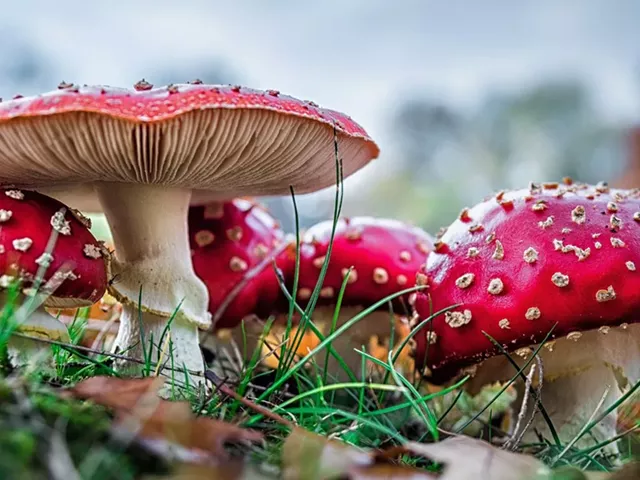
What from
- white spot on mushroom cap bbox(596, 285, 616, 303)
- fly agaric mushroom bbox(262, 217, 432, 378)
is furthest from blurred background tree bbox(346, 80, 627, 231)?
white spot on mushroom cap bbox(596, 285, 616, 303)

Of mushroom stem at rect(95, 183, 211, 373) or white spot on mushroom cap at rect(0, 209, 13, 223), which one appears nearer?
white spot on mushroom cap at rect(0, 209, 13, 223)

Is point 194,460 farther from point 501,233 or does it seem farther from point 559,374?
point 559,374

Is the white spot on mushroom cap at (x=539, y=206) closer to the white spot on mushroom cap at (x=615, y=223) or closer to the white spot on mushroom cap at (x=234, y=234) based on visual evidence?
the white spot on mushroom cap at (x=615, y=223)

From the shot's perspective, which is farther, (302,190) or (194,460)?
(302,190)

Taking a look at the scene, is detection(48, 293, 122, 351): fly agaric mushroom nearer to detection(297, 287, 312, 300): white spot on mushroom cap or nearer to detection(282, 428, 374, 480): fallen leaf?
detection(297, 287, 312, 300): white spot on mushroom cap

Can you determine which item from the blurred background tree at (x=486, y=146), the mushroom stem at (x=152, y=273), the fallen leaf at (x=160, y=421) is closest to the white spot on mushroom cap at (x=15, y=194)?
the mushroom stem at (x=152, y=273)

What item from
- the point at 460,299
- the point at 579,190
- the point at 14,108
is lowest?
the point at 460,299

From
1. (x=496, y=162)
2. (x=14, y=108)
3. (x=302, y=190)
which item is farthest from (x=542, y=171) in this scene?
(x=14, y=108)
